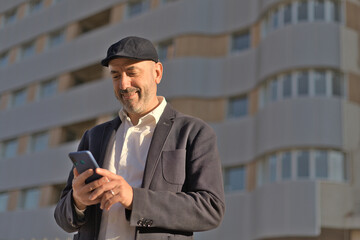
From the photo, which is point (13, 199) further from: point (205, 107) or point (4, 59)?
point (205, 107)

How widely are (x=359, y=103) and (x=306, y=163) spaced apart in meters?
3.94

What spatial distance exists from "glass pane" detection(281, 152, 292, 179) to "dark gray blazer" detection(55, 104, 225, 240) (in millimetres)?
19224

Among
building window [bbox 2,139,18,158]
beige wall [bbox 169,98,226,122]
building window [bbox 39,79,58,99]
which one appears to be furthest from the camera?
building window [bbox 2,139,18,158]

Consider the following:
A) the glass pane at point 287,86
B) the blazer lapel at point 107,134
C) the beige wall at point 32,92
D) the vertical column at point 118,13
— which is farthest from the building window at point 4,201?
the blazer lapel at point 107,134

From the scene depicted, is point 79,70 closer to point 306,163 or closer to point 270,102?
point 270,102

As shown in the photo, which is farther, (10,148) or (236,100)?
(10,148)

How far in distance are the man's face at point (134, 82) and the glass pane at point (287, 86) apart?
20399mm

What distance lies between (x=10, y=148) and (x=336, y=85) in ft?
70.8

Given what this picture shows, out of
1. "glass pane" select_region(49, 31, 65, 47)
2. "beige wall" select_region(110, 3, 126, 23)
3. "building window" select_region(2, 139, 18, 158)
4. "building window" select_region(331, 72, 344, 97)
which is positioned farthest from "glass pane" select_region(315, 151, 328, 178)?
"building window" select_region(2, 139, 18, 158)

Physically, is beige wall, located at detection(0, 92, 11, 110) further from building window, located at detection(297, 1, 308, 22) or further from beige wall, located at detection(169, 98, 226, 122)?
building window, located at detection(297, 1, 308, 22)

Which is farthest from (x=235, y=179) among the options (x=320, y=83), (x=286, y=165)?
(x=320, y=83)

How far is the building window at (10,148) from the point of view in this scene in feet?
115

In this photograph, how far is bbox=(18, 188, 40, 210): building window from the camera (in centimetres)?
3191

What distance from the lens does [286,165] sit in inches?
864
